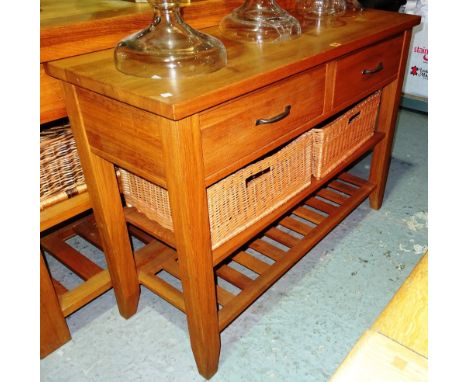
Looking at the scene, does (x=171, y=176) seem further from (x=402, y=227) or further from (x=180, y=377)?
(x=402, y=227)

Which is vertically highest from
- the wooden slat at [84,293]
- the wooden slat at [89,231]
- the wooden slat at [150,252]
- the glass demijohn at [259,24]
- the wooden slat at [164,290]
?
the glass demijohn at [259,24]

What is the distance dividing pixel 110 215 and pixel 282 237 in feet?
2.47

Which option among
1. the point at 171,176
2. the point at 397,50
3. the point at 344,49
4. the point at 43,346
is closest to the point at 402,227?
the point at 397,50

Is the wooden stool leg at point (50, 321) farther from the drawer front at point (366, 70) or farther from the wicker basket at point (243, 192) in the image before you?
the drawer front at point (366, 70)

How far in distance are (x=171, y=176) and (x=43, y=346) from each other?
776mm

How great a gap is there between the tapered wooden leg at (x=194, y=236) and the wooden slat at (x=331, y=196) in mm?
964

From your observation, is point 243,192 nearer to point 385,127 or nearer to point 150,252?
point 150,252

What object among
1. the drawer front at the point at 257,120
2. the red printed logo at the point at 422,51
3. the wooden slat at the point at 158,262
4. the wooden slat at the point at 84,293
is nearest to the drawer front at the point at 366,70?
the drawer front at the point at 257,120

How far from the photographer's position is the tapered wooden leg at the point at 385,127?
5.60 feet

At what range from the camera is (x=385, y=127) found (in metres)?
1.82

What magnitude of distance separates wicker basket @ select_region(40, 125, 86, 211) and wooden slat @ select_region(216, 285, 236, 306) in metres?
0.55

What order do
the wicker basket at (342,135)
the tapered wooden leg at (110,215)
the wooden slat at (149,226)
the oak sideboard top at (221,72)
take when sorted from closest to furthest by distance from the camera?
the oak sideboard top at (221,72), the tapered wooden leg at (110,215), the wooden slat at (149,226), the wicker basket at (342,135)

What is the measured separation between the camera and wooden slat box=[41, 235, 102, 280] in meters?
1.56

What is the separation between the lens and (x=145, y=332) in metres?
1.43
